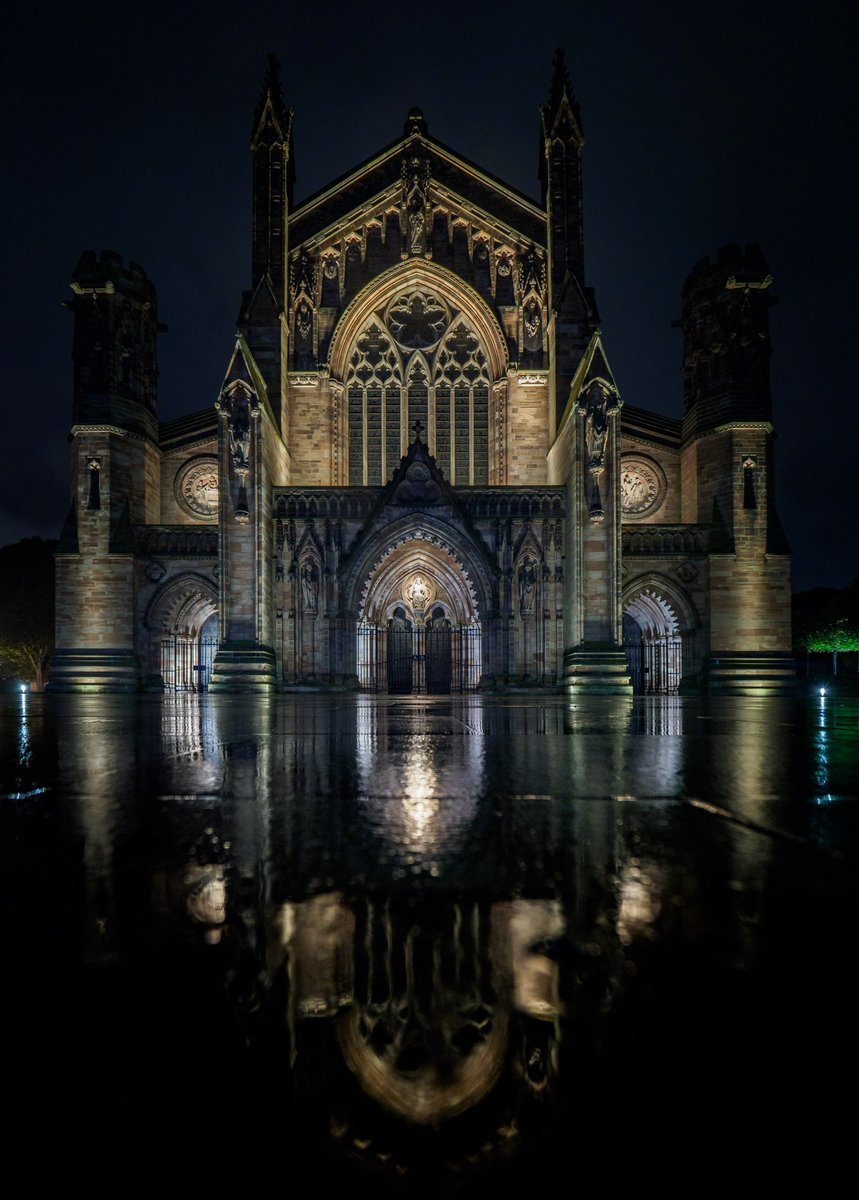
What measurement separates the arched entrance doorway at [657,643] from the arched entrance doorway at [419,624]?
15.6ft

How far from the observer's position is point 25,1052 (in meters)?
0.65

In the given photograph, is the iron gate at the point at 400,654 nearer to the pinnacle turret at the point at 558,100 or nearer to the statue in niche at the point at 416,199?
the statue in niche at the point at 416,199

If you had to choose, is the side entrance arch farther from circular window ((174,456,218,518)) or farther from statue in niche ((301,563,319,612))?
circular window ((174,456,218,518))

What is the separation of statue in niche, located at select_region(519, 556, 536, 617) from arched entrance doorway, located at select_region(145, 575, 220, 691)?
8597 mm

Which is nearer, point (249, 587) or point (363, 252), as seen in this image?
point (249, 587)

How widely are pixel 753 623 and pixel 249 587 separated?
13.8m

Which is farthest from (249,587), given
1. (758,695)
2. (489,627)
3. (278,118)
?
(278,118)

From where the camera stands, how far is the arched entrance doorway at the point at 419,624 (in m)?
20.4

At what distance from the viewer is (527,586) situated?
1914 centimetres

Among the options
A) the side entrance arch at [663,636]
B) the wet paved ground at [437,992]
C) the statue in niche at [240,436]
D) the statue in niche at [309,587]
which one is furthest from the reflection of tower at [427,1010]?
the side entrance arch at [663,636]

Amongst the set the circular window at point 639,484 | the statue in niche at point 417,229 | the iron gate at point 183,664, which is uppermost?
the statue in niche at point 417,229

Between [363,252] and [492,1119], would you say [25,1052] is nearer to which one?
[492,1119]

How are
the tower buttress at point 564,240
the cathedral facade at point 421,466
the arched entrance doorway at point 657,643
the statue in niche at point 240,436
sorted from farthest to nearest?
the arched entrance doorway at point 657,643 → the tower buttress at point 564,240 → the cathedral facade at point 421,466 → the statue in niche at point 240,436

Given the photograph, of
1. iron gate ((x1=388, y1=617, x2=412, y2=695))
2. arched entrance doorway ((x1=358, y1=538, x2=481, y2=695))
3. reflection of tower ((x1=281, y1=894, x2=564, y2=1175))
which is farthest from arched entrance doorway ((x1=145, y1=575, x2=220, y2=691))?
reflection of tower ((x1=281, y1=894, x2=564, y2=1175))
